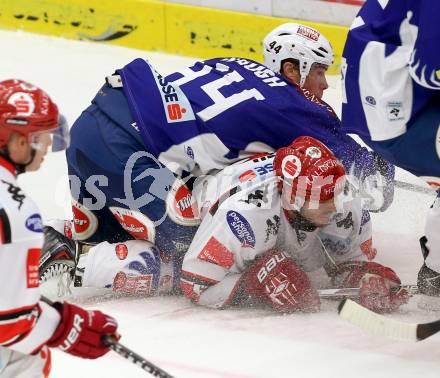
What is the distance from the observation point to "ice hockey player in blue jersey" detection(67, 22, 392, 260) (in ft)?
12.0

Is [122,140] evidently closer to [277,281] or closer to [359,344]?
[277,281]

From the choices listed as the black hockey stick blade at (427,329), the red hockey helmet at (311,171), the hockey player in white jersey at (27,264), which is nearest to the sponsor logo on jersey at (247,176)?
the red hockey helmet at (311,171)

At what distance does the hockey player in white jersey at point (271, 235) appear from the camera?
3350mm

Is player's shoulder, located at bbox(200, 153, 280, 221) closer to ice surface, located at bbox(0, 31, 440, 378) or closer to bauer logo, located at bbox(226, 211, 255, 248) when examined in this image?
bauer logo, located at bbox(226, 211, 255, 248)

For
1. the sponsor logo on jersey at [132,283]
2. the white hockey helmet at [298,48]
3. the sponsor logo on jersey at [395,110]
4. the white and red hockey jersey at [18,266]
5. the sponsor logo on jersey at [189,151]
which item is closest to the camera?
the white and red hockey jersey at [18,266]

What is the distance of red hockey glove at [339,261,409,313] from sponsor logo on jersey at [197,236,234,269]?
0.39 metres

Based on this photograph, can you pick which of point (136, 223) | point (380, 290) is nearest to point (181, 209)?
point (136, 223)

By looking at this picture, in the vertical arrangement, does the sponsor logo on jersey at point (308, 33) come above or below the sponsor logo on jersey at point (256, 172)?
above

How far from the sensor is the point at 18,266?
91.4 inches

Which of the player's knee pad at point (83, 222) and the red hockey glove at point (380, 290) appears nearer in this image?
the red hockey glove at point (380, 290)

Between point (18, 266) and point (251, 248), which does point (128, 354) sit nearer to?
point (18, 266)

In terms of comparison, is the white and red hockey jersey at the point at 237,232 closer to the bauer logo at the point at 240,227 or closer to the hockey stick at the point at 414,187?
the bauer logo at the point at 240,227

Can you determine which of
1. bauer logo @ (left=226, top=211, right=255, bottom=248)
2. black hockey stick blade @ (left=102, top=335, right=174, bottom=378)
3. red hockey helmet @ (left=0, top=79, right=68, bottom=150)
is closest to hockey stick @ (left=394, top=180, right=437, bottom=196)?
bauer logo @ (left=226, top=211, right=255, bottom=248)

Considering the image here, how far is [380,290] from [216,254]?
476 mm
